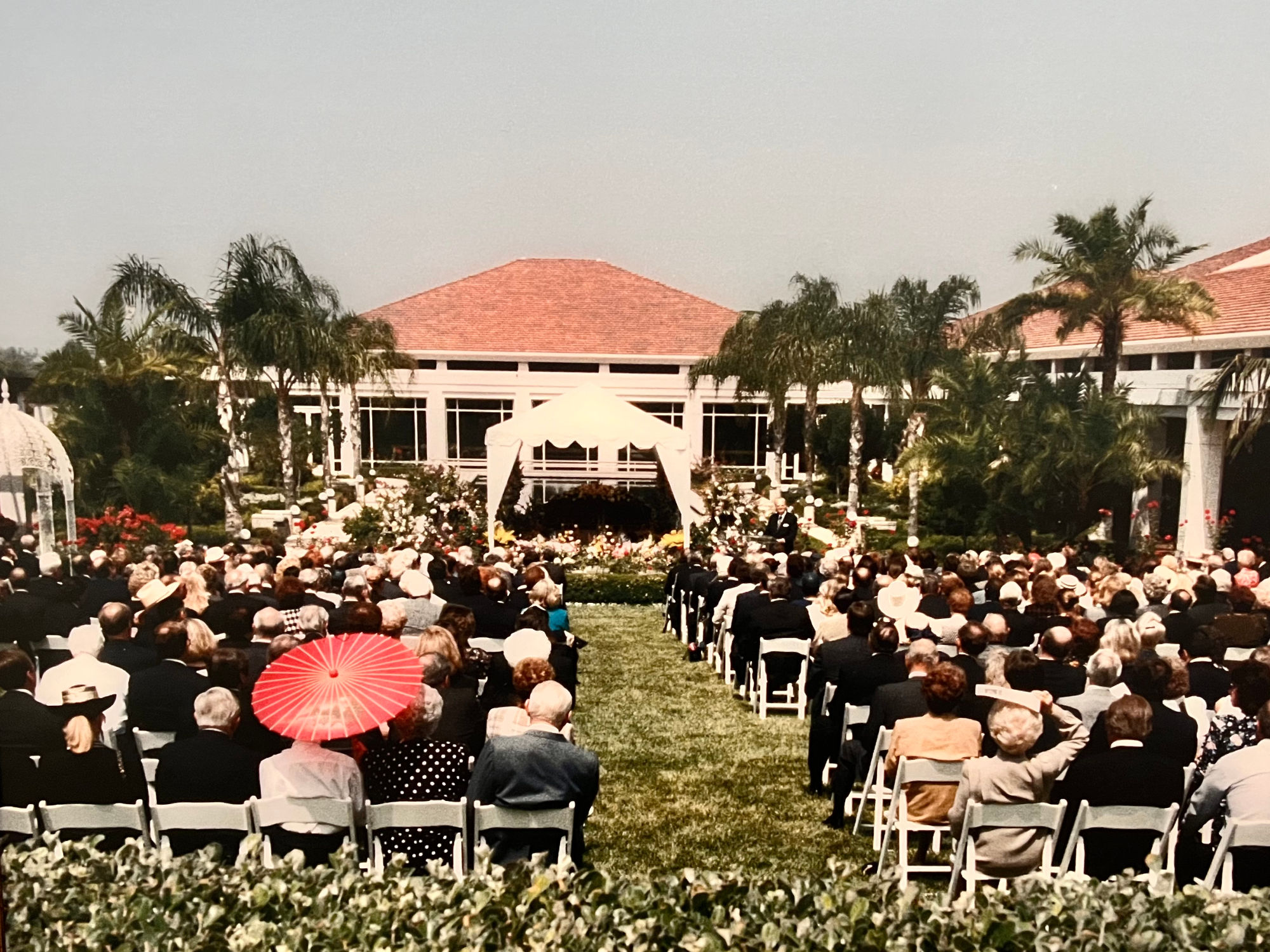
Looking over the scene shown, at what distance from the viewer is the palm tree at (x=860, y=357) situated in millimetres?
16828

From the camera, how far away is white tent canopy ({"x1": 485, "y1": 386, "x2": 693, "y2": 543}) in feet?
57.3

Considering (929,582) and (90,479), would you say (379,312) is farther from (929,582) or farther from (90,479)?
(929,582)

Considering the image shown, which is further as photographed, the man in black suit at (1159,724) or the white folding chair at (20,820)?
the man in black suit at (1159,724)

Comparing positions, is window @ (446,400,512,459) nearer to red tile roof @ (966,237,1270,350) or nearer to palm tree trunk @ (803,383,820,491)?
palm tree trunk @ (803,383,820,491)

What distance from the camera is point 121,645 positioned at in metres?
6.83

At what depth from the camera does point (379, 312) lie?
27.8 m

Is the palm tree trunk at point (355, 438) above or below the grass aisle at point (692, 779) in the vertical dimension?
above

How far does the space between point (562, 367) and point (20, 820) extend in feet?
85.6

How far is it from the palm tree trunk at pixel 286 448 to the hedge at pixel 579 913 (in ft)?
38.3

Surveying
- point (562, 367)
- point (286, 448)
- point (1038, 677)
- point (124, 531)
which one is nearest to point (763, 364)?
point (286, 448)

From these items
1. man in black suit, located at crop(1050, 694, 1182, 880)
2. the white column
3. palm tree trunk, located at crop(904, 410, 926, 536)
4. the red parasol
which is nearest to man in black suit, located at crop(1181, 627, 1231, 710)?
man in black suit, located at crop(1050, 694, 1182, 880)

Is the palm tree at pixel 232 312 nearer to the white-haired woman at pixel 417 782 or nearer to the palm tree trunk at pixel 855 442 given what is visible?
the white-haired woman at pixel 417 782

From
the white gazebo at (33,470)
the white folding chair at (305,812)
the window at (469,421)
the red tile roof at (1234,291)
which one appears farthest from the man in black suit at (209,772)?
the window at (469,421)

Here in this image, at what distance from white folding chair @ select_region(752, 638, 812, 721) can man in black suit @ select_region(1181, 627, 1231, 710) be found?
10.3 feet
